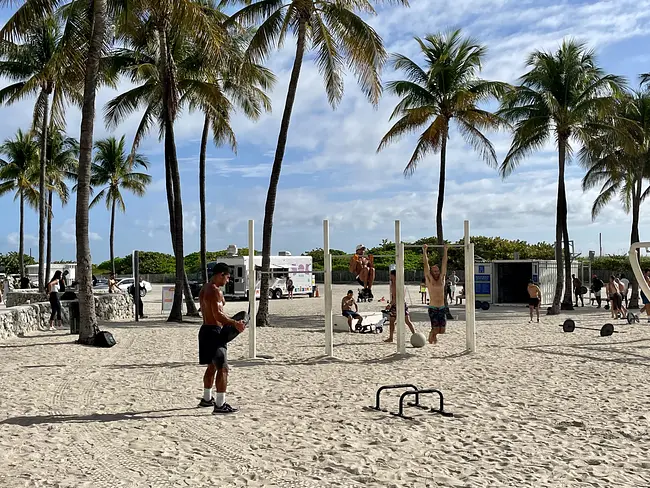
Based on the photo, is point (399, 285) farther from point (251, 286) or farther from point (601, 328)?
point (601, 328)

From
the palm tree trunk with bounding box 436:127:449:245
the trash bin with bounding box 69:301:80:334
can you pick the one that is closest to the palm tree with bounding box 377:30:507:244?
the palm tree trunk with bounding box 436:127:449:245

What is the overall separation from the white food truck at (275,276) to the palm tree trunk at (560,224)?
12.1 m

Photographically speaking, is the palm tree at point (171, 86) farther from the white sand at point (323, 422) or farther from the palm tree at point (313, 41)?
Result: the white sand at point (323, 422)

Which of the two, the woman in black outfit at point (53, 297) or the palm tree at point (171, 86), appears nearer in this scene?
the woman in black outfit at point (53, 297)

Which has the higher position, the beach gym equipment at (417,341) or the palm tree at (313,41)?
the palm tree at (313,41)

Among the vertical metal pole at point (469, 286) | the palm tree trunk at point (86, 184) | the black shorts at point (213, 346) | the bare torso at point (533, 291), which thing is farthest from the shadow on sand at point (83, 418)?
the bare torso at point (533, 291)

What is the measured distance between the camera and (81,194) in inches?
547

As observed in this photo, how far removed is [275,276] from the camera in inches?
1411

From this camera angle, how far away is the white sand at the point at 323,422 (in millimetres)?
5199

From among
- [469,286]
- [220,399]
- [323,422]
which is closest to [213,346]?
[220,399]

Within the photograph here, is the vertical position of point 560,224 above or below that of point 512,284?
above

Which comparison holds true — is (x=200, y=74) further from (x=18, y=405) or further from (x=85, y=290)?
(x=18, y=405)

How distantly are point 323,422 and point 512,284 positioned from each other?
81.6 feet

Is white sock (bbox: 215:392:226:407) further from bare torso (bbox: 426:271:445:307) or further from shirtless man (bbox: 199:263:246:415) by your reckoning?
bare torso (bbox: 426:271:445:307)
